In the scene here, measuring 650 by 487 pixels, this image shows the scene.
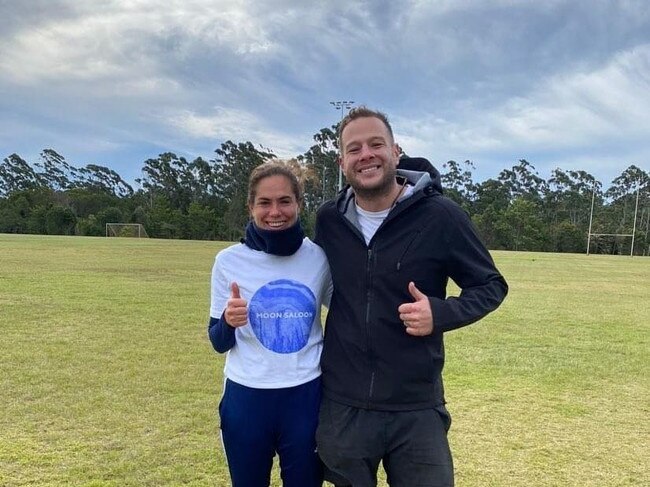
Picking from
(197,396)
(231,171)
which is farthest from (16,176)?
(197,396)

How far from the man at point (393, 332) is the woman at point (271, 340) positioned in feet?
0.43

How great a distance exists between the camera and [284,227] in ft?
8.79

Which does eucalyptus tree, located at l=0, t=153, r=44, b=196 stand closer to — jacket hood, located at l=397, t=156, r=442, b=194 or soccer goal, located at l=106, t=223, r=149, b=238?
soccer goal, located at l=106, t=223, r=149, b=238

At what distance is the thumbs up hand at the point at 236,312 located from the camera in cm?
254

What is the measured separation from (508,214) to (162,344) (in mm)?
70514

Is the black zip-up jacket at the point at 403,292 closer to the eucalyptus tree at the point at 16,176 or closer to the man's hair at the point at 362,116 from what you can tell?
the man's hair at the point at 362,116

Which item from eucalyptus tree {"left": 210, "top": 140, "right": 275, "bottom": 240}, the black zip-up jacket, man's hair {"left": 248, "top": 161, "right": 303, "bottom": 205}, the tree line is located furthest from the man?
eucalyptus tree {"left": 210, "top": 140, "right": 275, "bottom": 240}

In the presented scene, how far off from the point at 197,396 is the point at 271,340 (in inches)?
147

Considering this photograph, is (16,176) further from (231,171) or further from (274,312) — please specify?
(274,312)

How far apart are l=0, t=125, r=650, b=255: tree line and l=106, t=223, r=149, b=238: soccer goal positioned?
2080 millimetres

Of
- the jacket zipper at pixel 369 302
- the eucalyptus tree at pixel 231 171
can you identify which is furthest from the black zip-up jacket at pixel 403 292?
the eucalyptus tree at pixel 231 171

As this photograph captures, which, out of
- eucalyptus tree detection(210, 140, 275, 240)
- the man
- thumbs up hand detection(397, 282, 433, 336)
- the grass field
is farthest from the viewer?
eucalyptus tree detection(210, 140, 275, 240)

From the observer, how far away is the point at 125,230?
64500 mm

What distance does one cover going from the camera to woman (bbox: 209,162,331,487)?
2627 millimetres
